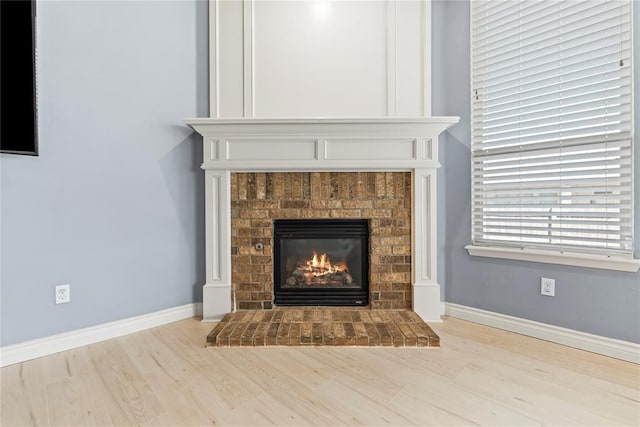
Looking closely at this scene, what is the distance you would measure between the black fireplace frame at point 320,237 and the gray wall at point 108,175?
0.64 metres


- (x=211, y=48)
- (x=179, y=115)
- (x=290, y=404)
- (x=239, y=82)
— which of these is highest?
(x=211, y=48)

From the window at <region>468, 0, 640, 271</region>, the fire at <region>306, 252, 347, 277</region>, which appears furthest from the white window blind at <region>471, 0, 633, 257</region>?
the fire at <region>306, 252, 347, 277</region>

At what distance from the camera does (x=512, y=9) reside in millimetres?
2086

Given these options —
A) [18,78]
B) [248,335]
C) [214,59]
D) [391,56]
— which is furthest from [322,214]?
[18,78]

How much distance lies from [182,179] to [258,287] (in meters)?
1.04

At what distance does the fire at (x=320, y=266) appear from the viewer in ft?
8.12

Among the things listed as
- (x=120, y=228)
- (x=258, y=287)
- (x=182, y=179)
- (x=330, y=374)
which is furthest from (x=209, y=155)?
(x=330, y=374)

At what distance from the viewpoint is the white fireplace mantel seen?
2.21m

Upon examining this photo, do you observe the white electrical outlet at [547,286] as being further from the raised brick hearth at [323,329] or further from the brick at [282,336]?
the brick at [282,336]

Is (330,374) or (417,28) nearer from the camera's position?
(330,374)

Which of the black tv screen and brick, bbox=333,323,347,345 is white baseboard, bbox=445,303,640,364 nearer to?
brick, bbox=333,323,347,345

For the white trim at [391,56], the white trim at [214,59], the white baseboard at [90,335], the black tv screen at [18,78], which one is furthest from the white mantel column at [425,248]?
the black tv screen at [18,78]

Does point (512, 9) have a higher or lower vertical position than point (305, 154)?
higher

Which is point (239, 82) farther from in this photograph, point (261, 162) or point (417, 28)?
point (417, 28)
